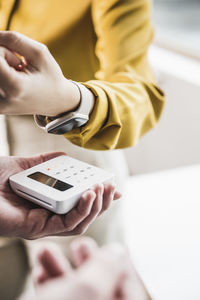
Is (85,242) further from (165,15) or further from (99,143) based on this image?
(165,15)

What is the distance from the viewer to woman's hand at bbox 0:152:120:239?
12.4 inches

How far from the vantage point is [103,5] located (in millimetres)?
411

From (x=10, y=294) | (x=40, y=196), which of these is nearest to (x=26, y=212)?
(x=40, y=196)

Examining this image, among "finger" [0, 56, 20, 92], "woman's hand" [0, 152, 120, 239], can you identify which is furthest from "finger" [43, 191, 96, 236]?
"finger" [0, 56, 20, 92]

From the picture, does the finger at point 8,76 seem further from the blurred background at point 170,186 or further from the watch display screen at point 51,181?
the blurred background at point 170,186

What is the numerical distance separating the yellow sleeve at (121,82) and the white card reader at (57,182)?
4 centimetres

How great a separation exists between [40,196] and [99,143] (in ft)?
0.38

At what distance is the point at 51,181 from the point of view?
33cm

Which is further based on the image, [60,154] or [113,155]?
[113,155]

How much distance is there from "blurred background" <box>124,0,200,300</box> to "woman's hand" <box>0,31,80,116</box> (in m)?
0.22

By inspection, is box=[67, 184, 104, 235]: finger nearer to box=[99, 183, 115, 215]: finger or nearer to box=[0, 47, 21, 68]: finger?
box=[99, 183, 115, 215]: finger

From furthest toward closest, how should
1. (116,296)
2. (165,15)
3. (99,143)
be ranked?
(165,15)
(99,143)
(116,296)

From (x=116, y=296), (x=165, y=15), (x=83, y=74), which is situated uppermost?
(x=83, y=74)

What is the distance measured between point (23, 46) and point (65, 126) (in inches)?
3.4
